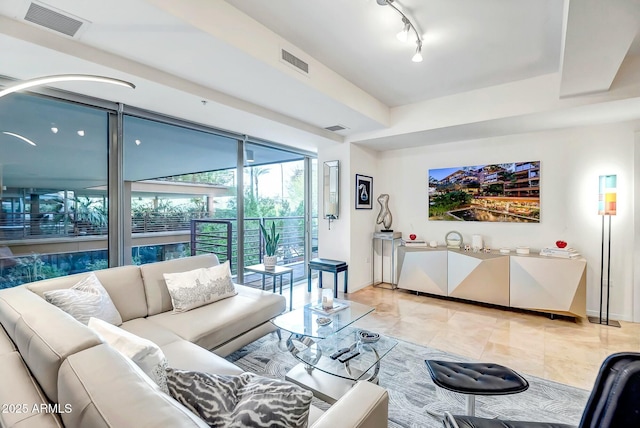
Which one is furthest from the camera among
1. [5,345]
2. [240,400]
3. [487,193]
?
[487,193]

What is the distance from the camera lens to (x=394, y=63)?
302cm

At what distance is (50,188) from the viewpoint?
2.71 meters

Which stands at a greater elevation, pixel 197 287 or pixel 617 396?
pixel 617 396

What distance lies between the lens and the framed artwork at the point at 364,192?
4.88 metres

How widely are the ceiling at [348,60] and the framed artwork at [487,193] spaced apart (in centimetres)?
61

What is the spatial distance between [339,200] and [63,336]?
13.0 ft

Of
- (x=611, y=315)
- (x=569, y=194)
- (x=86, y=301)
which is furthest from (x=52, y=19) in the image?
(x=611, y=315)

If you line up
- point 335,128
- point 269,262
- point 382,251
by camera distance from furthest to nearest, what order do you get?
1. point 382,251
2. point 335,128
3. point 269,262

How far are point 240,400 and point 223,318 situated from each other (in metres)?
1.57

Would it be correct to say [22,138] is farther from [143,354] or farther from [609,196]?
[609,196]

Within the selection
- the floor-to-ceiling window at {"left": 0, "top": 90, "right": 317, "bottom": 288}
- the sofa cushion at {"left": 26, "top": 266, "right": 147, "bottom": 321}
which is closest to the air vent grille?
the floor-to-ceiling window at {"left": 0, "top": 90, "right": 317, "bottom": 288}

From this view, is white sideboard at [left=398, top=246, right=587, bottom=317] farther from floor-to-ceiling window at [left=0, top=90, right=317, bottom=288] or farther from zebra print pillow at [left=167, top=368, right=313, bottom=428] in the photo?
zebra print pillow at [left=167, top=368, right=313, bottom=428]

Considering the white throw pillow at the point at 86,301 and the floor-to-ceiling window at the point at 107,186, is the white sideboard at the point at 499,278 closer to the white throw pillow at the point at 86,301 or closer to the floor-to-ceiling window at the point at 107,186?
the floor-to-ceiling window at the point at 107,186

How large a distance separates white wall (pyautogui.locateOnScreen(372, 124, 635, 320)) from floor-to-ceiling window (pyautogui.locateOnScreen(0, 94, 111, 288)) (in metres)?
3.37
